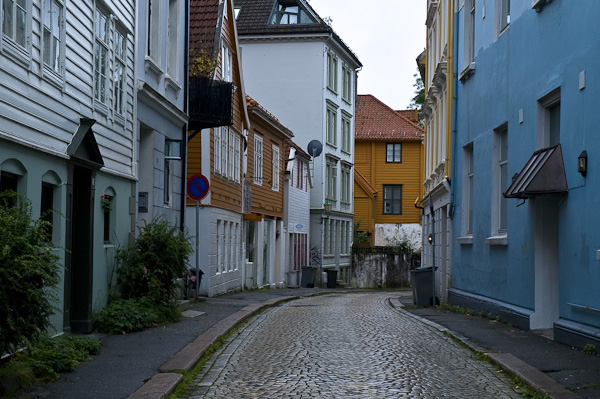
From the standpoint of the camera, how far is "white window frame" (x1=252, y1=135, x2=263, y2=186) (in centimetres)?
3145

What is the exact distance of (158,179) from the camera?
17.4 m

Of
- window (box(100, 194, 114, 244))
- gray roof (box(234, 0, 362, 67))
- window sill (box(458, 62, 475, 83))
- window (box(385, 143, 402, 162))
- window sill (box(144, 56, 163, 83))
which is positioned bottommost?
window (box(100, 194, 114, 244))

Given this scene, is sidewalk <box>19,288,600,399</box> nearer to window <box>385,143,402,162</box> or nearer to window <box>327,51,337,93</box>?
window <box>327,51,337,93</box>

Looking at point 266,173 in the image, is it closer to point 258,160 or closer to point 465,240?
point 258,160

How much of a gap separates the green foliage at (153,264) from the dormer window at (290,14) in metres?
33.3

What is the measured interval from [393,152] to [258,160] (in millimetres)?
29188

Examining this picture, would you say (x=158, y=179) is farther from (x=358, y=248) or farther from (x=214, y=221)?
(x=358, y=248)

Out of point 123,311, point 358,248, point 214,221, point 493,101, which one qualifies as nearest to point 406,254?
point 358,248

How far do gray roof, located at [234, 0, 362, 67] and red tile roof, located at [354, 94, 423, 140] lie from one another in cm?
1290

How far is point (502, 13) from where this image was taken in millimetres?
17016

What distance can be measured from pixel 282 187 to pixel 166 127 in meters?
19.0

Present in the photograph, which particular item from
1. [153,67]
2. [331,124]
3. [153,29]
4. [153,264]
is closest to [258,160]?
[153,29]

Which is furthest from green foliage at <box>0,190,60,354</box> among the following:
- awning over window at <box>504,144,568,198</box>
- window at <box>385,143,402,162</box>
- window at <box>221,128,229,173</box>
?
window at <box>385,143,402,162</box>

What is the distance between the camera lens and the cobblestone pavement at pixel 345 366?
8.64 meters
